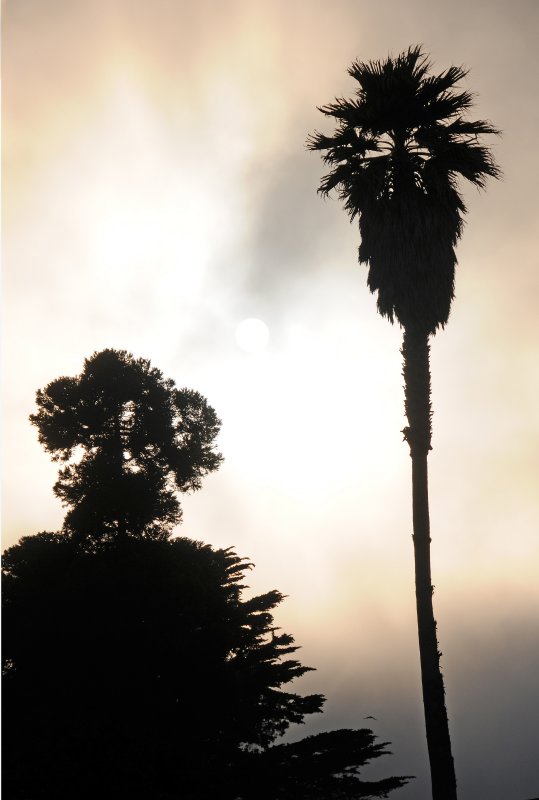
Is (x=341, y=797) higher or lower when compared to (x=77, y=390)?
lower

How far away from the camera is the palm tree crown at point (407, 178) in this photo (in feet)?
50.5

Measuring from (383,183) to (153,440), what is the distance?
829 inches

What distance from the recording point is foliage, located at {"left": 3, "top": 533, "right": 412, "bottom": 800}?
1945 centimetres

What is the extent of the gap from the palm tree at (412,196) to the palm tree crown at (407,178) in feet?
0.08

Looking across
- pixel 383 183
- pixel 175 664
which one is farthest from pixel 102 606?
pixel 383 183

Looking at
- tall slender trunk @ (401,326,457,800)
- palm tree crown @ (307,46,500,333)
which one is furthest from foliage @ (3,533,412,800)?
palm tree crown @ (307,46,500,333)

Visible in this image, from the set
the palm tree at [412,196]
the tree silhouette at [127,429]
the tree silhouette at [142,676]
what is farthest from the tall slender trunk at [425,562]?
the tree silhouette at [127,429]

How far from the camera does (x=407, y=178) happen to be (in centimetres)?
1603

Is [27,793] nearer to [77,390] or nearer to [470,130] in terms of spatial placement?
[77,390]

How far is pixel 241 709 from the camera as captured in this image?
22328mm

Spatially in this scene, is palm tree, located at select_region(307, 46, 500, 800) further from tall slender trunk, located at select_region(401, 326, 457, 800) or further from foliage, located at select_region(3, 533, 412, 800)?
foliage, located at select_region(3, 533, 412, 800)

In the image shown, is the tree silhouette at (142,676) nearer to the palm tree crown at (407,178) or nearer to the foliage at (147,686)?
the foliage at (147,686)

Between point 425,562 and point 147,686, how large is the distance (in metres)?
12.0

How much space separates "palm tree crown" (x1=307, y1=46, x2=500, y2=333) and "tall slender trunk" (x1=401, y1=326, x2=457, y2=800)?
0.97m
